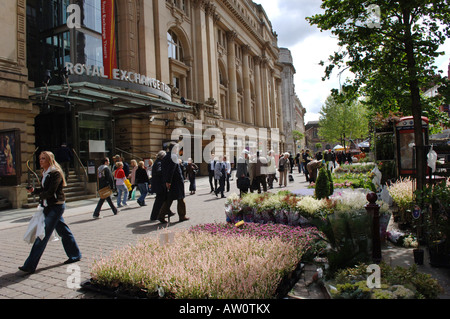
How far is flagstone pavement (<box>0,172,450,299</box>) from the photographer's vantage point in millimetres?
4352

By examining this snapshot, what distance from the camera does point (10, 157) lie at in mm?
13578

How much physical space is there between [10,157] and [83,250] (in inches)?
375

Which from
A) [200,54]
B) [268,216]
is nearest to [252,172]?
[268,216]

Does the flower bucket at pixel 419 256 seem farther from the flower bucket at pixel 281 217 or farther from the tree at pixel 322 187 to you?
the tree at pixel 322 187

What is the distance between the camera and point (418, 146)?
6070 mm

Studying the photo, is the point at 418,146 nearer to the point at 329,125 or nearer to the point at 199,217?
the point at 199,217

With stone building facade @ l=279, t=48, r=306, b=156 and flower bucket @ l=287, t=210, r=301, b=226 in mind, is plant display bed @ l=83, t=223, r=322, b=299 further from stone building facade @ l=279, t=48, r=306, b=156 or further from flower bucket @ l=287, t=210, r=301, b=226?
stone building facade @ l=279, t=48, r=306, b=156

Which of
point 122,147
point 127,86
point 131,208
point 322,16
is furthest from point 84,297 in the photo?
point 122,147

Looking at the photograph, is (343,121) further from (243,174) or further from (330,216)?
(330,216)

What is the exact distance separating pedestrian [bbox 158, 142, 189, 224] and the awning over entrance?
29.0 feet

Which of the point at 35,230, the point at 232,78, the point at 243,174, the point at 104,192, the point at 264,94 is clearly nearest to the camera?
the point at 35,230

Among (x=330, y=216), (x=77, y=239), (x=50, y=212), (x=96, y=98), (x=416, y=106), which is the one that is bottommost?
(x=77, y=239)

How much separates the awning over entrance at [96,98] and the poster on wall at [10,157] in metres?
2.54

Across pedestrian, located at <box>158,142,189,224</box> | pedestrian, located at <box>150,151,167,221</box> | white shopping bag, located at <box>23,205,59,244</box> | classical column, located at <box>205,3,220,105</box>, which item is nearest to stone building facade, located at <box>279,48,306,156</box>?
classical column, located at <box>205,3,220,105</box>
